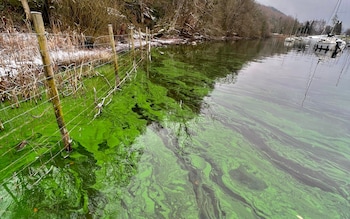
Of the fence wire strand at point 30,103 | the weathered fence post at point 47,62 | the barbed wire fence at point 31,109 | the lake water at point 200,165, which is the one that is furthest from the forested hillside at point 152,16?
the lake water at point 200,165

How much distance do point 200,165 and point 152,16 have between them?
16.6 m

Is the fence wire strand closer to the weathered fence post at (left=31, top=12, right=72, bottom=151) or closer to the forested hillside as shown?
the weathered fence post at (left=31, top=12, right=72, bottom=151)

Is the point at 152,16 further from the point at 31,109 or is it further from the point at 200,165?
the point at 200,165

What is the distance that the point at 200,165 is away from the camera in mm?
2258

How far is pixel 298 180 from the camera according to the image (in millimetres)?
2150

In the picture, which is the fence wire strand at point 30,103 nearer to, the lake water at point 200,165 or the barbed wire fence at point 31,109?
the barbed wire fence at point 31,109

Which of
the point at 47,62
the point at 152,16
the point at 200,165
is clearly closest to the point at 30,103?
the point at 47,62

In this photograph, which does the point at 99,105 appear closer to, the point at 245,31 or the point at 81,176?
the point at 81,176

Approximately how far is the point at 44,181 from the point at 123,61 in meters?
5.26

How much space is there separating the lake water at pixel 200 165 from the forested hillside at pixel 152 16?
3.62m

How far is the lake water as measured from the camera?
5.65 feet

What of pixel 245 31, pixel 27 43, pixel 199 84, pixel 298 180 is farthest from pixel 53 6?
pixel 245 31

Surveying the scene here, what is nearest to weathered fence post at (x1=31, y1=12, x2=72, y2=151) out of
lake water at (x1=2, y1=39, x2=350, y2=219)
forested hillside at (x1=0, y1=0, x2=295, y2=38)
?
lake water at (x1=2, y1=39, x2=350, y2=219)

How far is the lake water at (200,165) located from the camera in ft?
5.65
